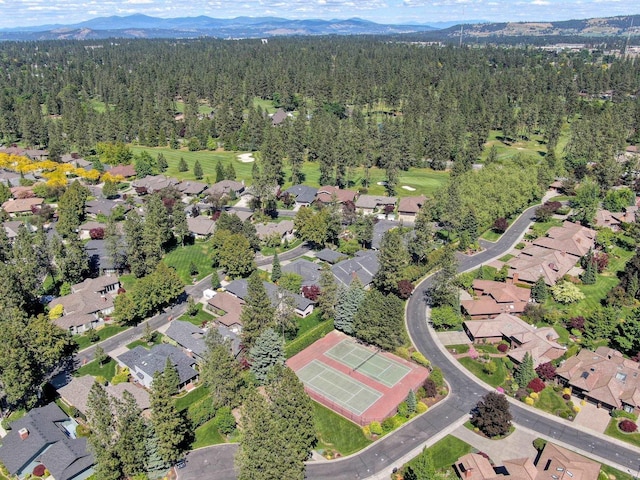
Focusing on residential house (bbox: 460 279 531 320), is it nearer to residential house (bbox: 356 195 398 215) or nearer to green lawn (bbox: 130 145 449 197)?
residential house (bbox: 356 195 398 215)

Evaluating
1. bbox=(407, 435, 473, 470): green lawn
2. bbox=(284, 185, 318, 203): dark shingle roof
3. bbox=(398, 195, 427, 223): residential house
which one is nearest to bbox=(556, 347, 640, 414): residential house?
bbox=(407, 435, 473, 470): green lawn

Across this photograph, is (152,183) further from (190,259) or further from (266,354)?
(266,354)

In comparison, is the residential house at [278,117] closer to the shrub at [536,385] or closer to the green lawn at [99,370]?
the green lawn at [99,370]

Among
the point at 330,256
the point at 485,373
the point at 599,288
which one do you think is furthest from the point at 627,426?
the point at 330,256

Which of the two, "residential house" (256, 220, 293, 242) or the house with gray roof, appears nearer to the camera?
the house with gray roof

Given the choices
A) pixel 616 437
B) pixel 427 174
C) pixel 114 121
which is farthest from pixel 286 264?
pixel 114 121
